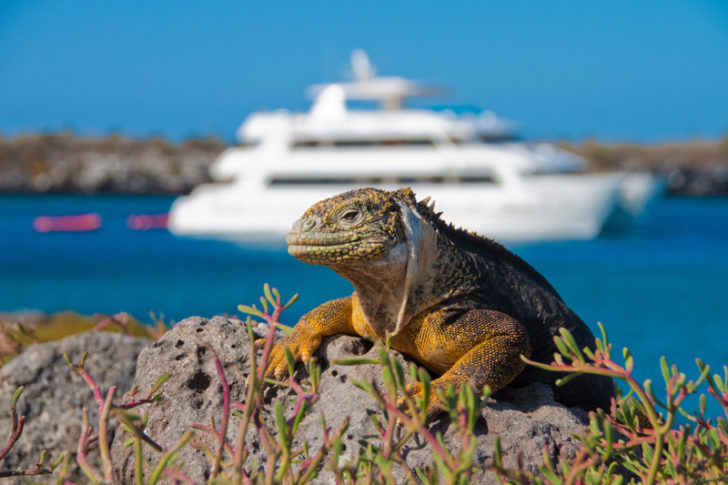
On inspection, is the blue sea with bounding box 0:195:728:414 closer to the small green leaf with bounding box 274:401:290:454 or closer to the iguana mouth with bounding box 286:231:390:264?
the iguana mouth with bounding box 286:231:390:264

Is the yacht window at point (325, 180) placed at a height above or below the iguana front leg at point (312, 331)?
below

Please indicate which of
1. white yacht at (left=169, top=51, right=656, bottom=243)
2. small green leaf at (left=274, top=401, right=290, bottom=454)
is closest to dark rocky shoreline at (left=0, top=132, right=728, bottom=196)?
white yacht at (left=169, top=51, right=656, bottom=243)

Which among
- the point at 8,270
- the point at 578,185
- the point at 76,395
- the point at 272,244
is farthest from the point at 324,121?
the point at 76,395

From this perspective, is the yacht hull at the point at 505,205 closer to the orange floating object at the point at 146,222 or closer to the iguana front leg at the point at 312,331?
the orange floating object at the point at 146,222

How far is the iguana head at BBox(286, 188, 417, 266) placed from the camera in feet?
10.9

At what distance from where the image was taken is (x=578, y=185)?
34.2 metres

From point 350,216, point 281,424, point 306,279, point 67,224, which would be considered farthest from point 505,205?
point 281,424

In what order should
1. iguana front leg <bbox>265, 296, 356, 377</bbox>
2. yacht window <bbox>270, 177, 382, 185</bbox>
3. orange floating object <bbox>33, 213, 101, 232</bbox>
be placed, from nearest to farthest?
iguana front leg <bbox>265, 296, 356, 377</bbox> → yacht window <bbox>270, 177, 382, 185</bbox> → orange floating object <bbox>33, 213, 101, 232</bbox>

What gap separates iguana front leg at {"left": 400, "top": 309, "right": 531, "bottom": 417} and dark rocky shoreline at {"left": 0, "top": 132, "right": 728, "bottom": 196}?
234ft

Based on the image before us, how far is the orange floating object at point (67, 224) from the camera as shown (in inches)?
1829

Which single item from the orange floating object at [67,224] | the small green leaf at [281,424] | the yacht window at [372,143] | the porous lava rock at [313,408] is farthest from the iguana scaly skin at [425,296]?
the orange floating object at [67,224]

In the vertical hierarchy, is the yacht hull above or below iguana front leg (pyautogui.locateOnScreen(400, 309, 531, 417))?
below

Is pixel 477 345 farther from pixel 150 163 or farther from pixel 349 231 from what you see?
pixel 150 163

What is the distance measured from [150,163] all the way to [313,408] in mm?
77466
